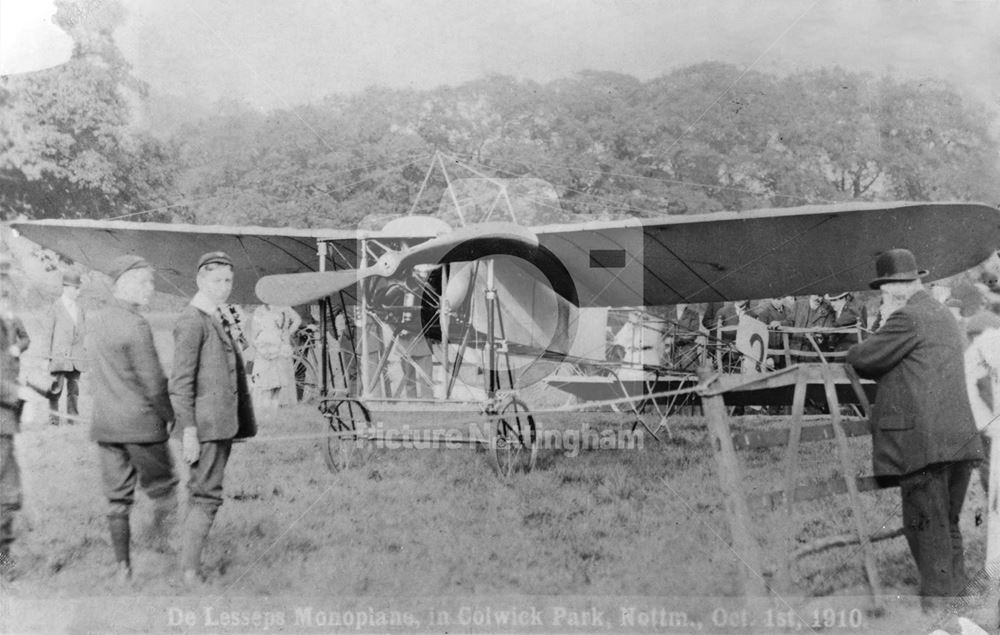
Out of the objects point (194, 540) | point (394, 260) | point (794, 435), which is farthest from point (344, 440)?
point (794, 435)

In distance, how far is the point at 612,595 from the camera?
3455 mm

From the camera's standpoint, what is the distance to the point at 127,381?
11.3 feet

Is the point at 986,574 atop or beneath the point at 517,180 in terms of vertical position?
beneath

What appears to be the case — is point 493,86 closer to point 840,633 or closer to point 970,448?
point 970,448

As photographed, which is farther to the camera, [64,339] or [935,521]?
[64,339]

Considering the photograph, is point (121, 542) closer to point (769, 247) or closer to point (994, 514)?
point (769, 247)

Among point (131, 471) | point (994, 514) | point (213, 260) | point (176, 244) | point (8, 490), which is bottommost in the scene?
point (994, 514)

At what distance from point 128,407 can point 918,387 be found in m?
3.59

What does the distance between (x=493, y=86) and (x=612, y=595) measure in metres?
2.57

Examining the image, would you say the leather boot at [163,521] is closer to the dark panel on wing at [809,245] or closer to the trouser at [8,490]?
the trouser at [8,490]

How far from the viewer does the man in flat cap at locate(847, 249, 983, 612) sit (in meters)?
3.22

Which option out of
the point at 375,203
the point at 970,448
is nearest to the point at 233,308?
the point at 375,203

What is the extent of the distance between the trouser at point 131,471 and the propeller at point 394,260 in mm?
900

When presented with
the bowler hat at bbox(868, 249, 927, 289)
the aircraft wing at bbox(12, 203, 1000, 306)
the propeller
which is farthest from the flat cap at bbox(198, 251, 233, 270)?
the bowler hat at bbox(868, 249, 927, 289)
